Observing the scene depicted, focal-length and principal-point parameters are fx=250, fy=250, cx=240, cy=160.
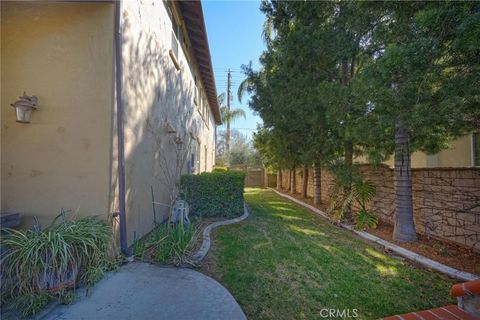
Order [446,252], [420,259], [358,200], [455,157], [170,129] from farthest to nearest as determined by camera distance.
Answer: [455,157] → [358,200] → [170,129] → [446,252] → [420,259]

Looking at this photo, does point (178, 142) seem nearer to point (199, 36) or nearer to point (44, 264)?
point (199, 36)

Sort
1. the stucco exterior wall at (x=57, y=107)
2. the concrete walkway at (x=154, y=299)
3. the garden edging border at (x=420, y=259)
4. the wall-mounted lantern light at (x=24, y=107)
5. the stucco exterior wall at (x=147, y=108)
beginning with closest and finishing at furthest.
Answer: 1. the concrete walkway at (x=154, y=299)
2. the wall-mounted lantern light at (x=24, y=107)
3. the stucco exterior wall at (x=57, y=107)
4. the garden edging border at (x=420, y=259)
5. the stucco exterior wall at (x=147, y=108)

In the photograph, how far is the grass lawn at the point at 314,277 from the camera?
2.97 m

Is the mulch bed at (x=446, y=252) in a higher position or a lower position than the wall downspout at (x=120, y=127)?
lower

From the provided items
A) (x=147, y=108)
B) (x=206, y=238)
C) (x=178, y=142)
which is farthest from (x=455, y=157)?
(x=147, y=108)

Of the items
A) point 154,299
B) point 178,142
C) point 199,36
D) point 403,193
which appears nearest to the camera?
point 154,299

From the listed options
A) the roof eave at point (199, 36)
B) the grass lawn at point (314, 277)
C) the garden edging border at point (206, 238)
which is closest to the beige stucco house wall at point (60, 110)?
the garden edging border at point (206, 238)

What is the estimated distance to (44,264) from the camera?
2682 mm

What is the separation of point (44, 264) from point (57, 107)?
2260 mm

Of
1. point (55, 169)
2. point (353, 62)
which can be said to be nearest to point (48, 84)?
point (55, 169)

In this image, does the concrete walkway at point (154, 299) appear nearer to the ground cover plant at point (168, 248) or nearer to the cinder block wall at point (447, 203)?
the ground cover plant at point (168, 248)

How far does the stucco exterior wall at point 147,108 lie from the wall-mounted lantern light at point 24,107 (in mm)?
1233

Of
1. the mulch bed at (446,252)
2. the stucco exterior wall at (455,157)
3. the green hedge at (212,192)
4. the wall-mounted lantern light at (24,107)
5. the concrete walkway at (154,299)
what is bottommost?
the mulch bed at (446,252)

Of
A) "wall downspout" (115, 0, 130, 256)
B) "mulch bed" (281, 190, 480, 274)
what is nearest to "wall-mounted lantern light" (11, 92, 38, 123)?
"wall downspout" (115, 0, 130, 256)
